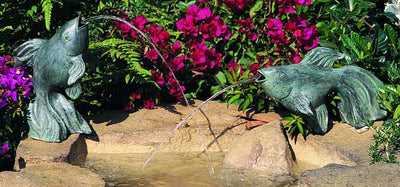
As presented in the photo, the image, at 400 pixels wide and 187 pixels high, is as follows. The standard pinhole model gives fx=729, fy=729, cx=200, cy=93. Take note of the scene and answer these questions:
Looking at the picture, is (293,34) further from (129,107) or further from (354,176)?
(354,176)

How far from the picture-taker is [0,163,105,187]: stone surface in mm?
5062

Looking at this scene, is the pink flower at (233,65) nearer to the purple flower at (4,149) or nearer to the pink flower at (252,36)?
the pink flower at (252,36)

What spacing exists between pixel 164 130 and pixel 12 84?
4.60 feet

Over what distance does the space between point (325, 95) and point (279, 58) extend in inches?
36.6

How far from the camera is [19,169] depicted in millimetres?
5684

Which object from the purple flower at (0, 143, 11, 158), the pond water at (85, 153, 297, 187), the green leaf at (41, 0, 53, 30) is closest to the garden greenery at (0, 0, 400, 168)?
the green leaf at (41, 0, 53, 30)

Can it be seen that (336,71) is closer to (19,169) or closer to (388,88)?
(388,88)

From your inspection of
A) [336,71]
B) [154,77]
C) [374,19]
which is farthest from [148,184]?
[374,19]

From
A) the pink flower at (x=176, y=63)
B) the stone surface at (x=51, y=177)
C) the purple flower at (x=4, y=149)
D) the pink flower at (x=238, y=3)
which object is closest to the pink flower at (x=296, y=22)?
the pink flower at (x=238, y=3)

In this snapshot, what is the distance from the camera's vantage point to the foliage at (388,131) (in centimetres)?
571

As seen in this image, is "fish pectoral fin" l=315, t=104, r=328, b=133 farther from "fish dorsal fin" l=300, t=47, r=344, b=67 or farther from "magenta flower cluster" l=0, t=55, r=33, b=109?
"magenta flower cluster" l=0, t=55, r=33, b=109

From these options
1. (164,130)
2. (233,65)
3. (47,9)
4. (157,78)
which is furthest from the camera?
(233,65)

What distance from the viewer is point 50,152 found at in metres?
5.83

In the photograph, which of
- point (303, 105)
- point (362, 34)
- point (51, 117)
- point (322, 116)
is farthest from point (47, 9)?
point (362, 34)
